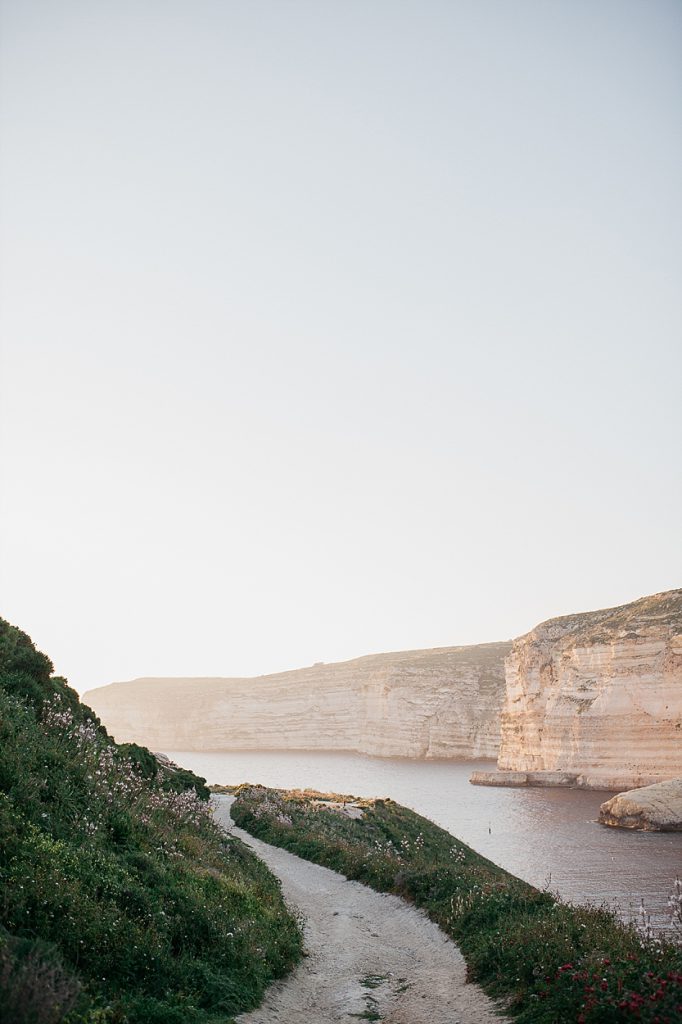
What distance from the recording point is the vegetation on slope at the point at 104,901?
7.78 meters

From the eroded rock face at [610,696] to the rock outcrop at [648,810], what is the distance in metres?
15.4

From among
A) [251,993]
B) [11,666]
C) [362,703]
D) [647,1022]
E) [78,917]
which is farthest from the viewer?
[362,703]

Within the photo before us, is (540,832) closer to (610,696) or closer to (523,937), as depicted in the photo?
(610,696)

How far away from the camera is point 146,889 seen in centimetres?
1073

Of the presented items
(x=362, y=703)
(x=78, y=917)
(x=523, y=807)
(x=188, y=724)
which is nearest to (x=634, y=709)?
(x=523, y=807)

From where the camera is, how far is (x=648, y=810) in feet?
148

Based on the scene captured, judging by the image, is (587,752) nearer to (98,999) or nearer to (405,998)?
(405,998)

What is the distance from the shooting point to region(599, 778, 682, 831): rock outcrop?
44719 mm

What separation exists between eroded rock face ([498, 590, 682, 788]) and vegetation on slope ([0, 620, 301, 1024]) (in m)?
57.1

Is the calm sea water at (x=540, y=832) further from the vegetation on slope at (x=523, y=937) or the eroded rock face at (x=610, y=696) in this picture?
the eroded rock face at (x=610, y=696)

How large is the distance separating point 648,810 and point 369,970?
3944cm

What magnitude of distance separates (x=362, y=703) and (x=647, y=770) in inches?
3137

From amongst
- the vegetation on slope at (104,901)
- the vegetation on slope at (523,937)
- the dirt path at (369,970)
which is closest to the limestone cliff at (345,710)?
the vegetation on slope at (523,937)

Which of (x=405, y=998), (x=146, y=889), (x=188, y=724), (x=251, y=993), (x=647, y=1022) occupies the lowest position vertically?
(x=188, y=724)
